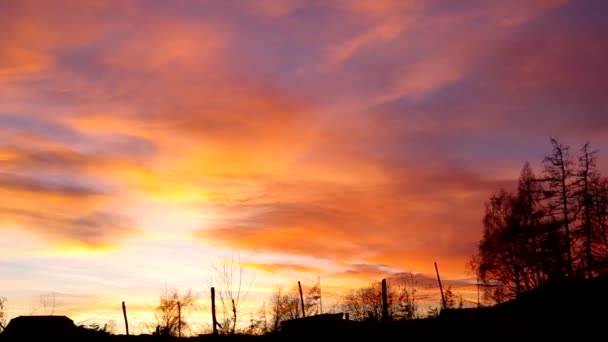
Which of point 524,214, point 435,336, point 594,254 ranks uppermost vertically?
point 524,214

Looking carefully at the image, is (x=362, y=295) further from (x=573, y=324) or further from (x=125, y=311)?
(x=573, y=324)

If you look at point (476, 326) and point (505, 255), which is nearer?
point (476, 326)

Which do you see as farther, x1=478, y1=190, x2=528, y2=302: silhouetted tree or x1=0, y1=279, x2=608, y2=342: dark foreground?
x1=478, y1=190, x2=528, y2=302: silhouetted tree

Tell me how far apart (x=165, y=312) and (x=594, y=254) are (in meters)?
27.6

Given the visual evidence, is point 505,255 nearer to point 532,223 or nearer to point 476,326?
point 532,223

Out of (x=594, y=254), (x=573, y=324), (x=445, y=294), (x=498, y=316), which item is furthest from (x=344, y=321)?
(x=594, y=254)

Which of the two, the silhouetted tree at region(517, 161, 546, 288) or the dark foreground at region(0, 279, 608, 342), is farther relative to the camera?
the silhouetted tree at region(517, 161, 546, 288)

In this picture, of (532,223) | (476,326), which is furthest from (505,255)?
(476,326)

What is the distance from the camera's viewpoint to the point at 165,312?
3806cm

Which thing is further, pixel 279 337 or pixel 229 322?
pixel 229 322

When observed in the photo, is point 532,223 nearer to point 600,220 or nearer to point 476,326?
point 600,220

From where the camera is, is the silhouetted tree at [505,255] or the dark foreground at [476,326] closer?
the dark foreground at [476,326]

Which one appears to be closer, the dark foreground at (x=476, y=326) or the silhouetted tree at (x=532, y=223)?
the dark foreground at (x=476, y=326)

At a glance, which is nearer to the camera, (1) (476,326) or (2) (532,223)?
(1) (476,326)
